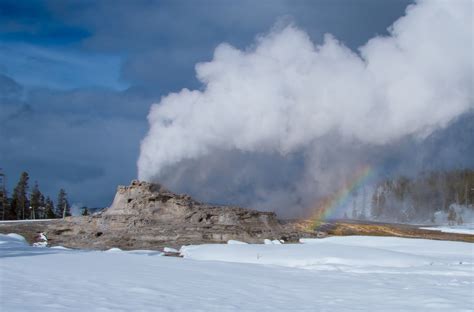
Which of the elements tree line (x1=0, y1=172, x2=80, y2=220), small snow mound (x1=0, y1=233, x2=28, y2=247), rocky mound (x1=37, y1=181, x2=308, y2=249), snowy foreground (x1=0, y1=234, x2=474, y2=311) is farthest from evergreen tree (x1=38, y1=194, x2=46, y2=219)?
snowy foreground (x1=0, y1=234, x2=474, y2=311)

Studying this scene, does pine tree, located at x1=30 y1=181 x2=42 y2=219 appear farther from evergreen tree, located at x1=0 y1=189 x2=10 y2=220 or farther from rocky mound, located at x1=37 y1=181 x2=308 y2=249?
rocky mound, located at x1=37 y1=181 x2=308 y2=249

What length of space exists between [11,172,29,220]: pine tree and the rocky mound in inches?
1455

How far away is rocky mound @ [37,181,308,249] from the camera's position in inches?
1496

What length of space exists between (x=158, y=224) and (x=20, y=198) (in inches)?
1812

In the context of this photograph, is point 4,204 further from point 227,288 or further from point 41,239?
point 227,288

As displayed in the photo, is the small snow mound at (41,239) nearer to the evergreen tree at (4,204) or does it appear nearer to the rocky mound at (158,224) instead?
the rocky mound at (158,224)

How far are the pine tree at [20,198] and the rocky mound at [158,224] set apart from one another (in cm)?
3696

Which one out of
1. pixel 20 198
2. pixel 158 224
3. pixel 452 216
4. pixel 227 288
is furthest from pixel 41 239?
pixel 452 216

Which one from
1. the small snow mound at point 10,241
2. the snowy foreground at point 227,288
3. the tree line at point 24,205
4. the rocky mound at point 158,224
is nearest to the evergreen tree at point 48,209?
the tree line at point 24,205

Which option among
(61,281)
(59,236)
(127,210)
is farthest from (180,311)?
(127,210)

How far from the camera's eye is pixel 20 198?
79.2 meters

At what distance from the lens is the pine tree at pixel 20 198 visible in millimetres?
78488

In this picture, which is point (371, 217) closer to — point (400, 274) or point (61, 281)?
point (400, 274)

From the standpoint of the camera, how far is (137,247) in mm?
35344
